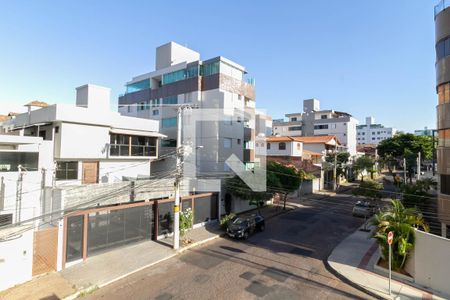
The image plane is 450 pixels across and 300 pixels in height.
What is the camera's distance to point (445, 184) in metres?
17.6

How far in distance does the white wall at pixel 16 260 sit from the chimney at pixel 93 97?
1509cm

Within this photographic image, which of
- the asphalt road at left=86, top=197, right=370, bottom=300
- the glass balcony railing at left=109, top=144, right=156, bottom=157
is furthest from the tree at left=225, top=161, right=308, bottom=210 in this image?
the glass balcony railing at left=109, top=144, right=156, bottom=157

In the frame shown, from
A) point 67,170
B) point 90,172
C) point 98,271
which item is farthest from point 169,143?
point 98,271

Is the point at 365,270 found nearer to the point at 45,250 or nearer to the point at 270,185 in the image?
the point at 270,185

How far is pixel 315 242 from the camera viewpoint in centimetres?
1894

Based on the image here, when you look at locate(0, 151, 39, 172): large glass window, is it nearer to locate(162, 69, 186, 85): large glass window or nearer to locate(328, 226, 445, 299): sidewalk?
locate(162, 69, 186, 85): large glass window

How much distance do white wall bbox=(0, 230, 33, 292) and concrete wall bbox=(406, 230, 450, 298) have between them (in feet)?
61.6

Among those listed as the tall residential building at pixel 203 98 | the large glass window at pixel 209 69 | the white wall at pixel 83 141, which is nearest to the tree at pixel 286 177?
the tall residential building at pixel 203 98

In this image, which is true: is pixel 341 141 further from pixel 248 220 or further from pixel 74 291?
pixel 74 291

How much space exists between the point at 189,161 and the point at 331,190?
2900 centimetres

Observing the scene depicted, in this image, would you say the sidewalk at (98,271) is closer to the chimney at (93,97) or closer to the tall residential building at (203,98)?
the tall residential building at (203,98)

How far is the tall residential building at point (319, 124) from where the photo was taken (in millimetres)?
66375

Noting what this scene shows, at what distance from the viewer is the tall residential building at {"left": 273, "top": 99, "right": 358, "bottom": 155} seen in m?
66.4

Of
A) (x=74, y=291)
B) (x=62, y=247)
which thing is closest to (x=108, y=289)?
(x=74, y=291)
